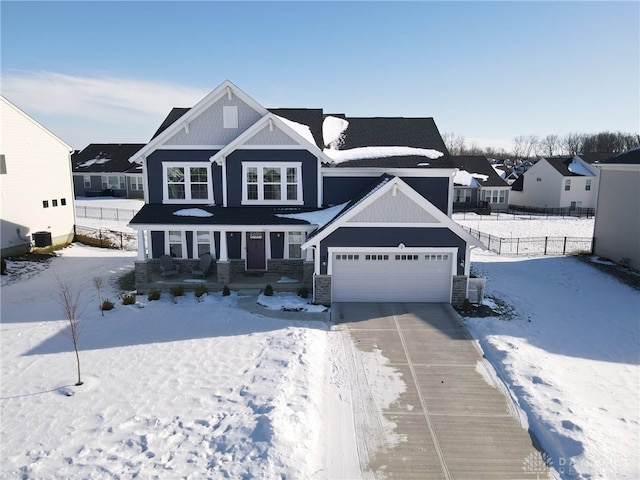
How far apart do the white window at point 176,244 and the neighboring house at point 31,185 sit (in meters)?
9.76

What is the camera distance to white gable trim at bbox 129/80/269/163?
19234 millimetres

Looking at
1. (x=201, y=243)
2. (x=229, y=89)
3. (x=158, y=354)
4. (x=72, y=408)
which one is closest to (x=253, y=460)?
(x=72, y=408)

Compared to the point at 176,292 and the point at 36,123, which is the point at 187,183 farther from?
the point at 36,123

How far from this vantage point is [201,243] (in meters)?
20.2

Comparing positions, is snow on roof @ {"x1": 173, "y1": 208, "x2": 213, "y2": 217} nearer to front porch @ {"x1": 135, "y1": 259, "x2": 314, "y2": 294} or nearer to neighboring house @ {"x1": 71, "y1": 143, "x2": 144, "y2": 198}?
front porch @ {"x1": 135, "y1": 259, "x2": 314, "y2": 294}

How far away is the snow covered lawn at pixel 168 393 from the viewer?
27.2 feet

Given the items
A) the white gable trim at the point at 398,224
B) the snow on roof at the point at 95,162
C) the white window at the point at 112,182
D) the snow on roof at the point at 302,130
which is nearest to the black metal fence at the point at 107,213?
the white window at the point at 112,182

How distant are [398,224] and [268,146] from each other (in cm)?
694

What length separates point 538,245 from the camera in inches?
1125

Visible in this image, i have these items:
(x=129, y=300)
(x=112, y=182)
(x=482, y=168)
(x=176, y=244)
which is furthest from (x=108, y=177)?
(x=482, y=168)

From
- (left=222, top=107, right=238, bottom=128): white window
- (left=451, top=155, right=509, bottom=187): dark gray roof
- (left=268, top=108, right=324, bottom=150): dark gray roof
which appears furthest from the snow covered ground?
(left=451, top=155, right=509, bottom=187): dark gray roof

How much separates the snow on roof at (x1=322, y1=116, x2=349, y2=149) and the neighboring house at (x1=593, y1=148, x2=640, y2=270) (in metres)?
14.9

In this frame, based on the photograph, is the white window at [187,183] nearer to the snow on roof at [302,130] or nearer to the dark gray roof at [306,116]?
the snow on roof at [302,130]

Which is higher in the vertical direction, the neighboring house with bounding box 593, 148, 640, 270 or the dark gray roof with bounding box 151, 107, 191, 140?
the dark gray roof with bounding box 151, 107, 191, 140
